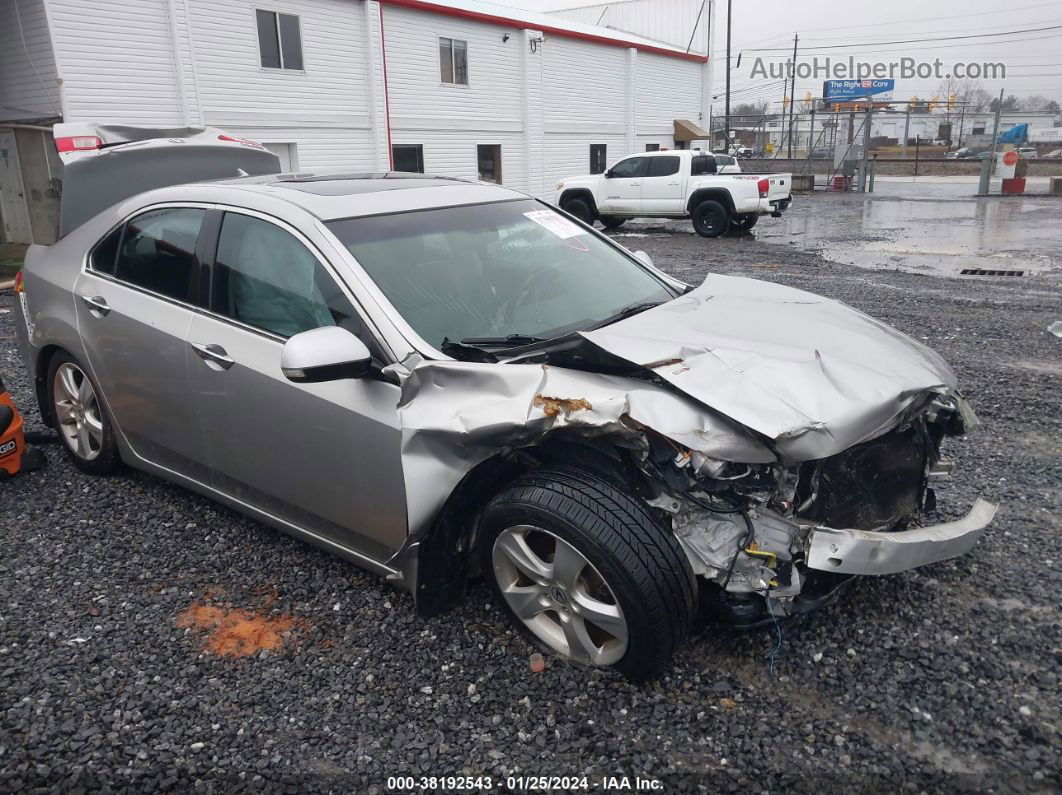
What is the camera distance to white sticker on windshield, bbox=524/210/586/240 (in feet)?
12.5

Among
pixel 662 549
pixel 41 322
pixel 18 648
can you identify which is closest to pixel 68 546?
pixel 18 648

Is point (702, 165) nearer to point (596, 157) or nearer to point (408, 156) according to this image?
point (408, 156)

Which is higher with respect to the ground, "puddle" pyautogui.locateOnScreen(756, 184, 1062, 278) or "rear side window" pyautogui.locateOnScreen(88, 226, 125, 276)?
"rear side window" pyautogui.locateOnScreen(88, 226, 125, 276)

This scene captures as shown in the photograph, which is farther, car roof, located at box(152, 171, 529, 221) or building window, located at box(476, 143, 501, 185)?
building window, located at box(476, 143, 501, 185)

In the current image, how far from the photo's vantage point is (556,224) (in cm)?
390

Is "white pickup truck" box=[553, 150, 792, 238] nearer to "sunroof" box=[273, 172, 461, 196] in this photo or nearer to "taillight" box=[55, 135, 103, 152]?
"taillight" box=[55, 135, 103, 152]

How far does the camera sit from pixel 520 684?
2.72 m

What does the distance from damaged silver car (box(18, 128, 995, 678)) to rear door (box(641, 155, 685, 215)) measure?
15.4m

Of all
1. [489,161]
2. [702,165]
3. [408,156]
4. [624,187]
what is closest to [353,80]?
[408,156]

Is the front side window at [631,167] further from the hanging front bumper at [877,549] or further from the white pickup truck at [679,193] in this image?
the hanging front bumper at [877,549]

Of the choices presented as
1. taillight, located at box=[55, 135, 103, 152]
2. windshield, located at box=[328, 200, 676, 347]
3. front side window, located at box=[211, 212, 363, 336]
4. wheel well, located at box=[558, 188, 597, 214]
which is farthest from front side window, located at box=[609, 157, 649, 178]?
front side window, located at box=[211, 212, 363, 336]

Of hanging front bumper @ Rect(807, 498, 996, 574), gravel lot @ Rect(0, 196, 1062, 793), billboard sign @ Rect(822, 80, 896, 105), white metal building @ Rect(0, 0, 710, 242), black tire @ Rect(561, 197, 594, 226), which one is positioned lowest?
gravel lot @ Rect(0, 196, 1062, 793)

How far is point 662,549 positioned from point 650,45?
1168 inches

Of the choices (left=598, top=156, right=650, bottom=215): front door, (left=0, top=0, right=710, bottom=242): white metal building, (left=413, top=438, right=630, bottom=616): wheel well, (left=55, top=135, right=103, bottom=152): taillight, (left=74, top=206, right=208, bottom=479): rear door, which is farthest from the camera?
(left=598, top=156, right=650, bottom=215): front door
